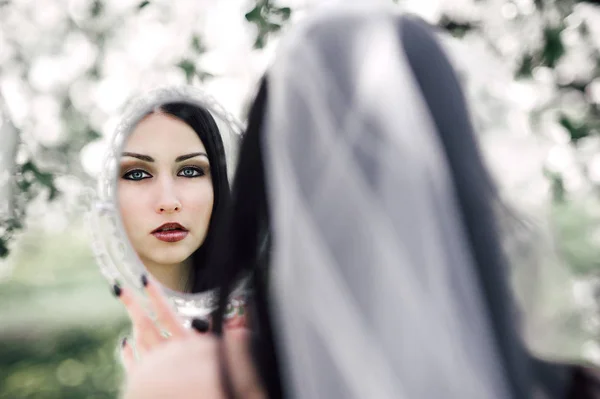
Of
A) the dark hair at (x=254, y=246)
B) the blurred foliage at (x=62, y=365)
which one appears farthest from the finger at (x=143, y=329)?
the blurred foliage at (x=62, y=365)

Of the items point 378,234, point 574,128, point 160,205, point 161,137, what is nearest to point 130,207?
point 160,205

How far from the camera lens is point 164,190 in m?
1.48

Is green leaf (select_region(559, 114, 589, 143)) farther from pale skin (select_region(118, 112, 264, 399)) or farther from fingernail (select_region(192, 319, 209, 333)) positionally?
fingernail (select_region(192, 319, 209, 333))

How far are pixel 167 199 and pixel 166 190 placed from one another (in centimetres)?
2

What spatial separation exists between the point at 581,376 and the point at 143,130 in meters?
0.98

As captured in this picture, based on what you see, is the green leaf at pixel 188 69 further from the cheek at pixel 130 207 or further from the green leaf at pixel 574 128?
the green leaf at pixel 574 128

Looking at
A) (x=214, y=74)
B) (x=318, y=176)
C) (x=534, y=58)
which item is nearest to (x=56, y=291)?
(x=214, y=74)

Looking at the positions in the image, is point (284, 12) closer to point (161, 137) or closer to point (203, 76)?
point (203, 76)

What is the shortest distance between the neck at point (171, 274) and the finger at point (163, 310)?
A: 4 centimetres

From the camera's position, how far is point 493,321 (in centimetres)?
88

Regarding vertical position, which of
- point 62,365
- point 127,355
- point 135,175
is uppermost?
point 135,175

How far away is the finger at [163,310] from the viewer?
1402mm

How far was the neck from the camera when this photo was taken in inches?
59.6

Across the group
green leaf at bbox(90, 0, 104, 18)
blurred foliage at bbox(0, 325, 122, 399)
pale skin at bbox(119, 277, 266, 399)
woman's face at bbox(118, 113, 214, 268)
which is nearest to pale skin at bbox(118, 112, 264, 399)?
woman's face at bbox(118, 113, 214, 268)
